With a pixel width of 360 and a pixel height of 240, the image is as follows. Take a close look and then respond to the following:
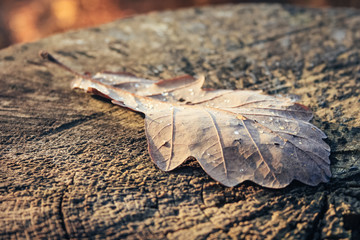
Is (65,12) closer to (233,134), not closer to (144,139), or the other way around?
(144,139)

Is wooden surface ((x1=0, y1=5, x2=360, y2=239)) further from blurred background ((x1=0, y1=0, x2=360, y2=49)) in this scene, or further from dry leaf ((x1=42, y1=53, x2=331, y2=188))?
blurred background ((x1=0, y1=0, x2=360, y2=49))

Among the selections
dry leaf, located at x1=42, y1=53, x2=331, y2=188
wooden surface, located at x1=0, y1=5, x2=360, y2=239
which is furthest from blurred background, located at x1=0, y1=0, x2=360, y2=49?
dry leaf, located at x1=42, y1=53, x2=331, y2=188

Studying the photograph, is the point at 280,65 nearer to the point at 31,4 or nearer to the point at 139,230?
the point at 139,230

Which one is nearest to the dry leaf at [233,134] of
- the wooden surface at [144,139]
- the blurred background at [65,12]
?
the wooden surface at [144,139]

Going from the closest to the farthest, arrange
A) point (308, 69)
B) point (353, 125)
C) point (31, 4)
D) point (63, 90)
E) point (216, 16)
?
point (353, 125) < point (63, 90) < point (308, 69) < point (216, 16) < point (31, 4)

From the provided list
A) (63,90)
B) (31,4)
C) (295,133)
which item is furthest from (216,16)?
(31,4)

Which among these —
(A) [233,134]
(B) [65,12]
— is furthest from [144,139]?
(B) [65,12]

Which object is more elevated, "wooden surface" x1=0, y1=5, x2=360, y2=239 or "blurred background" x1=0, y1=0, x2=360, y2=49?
"blurred background" x1=0, y1=0, x2=360, y2=49
